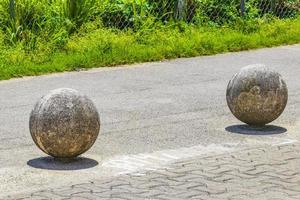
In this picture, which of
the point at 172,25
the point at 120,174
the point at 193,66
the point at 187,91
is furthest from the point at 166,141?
the point at 172,25

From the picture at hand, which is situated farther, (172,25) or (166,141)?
(172,25)

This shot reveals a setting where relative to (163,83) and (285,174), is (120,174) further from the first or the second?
(163,83)

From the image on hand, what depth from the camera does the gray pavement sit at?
32.8 ft

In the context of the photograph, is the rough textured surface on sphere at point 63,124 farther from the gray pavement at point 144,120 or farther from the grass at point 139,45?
the grass at point 139,45

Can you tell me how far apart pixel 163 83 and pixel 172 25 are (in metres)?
4.11

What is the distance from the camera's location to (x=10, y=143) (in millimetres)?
11242

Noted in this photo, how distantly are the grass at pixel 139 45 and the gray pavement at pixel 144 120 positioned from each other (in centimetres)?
31

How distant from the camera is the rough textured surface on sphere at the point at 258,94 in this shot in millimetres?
11781

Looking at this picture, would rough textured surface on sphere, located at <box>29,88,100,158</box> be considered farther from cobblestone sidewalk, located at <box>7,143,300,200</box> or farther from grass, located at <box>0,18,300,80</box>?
grass, located at <box>0,18,300,80</box>

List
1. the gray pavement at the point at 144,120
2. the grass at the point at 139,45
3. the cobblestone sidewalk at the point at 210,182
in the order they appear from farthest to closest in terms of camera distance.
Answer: the grass at the point at 139,45, the gray pavement at the point at 144,120, the cobblestone sidewalk at the point at 210,182

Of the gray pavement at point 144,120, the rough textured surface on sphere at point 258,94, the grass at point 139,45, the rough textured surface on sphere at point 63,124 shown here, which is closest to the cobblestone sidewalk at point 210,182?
the gray pavement at point 144,120

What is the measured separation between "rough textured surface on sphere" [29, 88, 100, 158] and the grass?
218 inches

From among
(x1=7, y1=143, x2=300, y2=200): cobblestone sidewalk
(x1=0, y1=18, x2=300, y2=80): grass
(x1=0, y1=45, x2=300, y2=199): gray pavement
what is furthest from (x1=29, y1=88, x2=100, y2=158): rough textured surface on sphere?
(x1=0, y1=18, x2=300, y2=80): grass

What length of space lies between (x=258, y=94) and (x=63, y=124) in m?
2.80
